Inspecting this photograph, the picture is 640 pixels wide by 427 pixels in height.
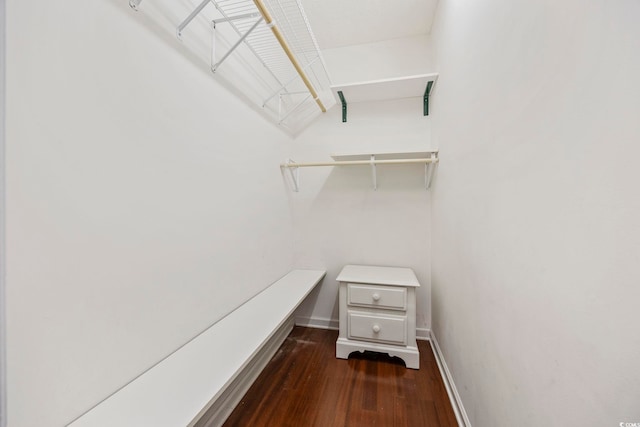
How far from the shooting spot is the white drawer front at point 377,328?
169 cm

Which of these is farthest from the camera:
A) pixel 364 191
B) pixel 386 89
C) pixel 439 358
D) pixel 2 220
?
pixel 364 191

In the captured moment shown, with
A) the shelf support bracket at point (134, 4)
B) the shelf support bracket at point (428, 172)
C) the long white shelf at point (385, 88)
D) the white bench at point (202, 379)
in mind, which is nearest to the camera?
the white bench at point (202, 379)

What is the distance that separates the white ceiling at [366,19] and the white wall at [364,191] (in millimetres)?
90

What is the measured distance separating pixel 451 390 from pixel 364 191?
1509 millimetres

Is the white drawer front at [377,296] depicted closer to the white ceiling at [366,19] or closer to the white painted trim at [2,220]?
the white painted trim at [2,220]

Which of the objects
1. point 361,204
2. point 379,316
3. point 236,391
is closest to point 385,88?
point 361,204

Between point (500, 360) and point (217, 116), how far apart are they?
1617 millimetres

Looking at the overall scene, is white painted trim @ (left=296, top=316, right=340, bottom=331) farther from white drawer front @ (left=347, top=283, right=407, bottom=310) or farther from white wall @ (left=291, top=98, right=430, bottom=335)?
white drawer front @ (left=347, top=283, right=407, bottom=310)

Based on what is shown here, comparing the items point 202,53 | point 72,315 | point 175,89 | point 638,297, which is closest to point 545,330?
point 638,297

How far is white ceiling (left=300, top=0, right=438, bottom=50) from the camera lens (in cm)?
176

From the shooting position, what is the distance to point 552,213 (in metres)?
0.58

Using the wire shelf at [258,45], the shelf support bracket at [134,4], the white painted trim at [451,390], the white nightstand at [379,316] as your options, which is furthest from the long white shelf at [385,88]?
the white painted trim at [451,390]

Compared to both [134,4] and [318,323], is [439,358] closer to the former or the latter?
[318,323]

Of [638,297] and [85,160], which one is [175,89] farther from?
[638,297]
